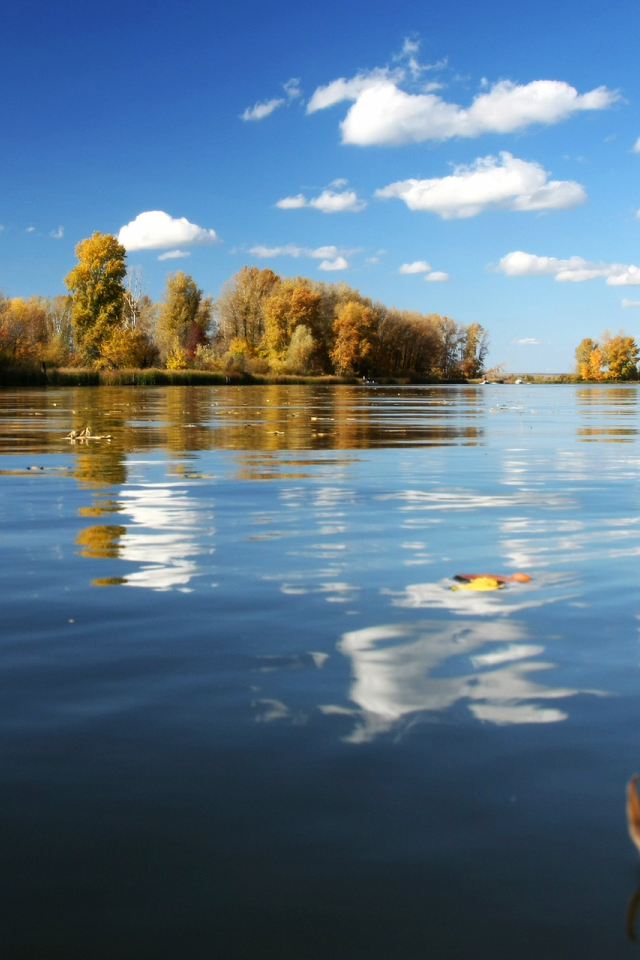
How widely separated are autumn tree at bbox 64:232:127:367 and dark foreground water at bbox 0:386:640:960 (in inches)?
3227

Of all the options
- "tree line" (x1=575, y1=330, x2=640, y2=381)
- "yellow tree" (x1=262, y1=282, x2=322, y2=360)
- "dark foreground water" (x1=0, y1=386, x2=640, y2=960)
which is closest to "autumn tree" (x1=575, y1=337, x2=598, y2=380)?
"tree line" (x1=575, y1=330, x2=640, y2=381)

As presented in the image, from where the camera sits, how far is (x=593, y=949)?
68.2 inches

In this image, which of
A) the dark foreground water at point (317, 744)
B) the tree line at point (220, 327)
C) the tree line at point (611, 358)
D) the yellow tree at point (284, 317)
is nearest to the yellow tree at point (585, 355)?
the tree line at point (611, 358)

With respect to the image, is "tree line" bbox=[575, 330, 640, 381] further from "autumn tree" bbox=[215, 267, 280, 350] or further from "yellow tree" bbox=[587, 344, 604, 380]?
"autumn tree" bbox=[215, 267, 280, 350]

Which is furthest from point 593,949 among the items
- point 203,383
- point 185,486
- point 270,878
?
point 203,383

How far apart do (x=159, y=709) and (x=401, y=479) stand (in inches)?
275

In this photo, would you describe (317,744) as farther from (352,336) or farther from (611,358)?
(611,358)

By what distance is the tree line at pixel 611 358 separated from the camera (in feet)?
520

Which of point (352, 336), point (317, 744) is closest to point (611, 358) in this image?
point (352, 336)

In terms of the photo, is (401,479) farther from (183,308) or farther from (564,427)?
(183,308)

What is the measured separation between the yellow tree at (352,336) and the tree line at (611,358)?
64.5 m

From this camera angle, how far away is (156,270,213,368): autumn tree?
105 m

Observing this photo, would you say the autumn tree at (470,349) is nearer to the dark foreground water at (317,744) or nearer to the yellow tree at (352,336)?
the yellow tree at (352,336)

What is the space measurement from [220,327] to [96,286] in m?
32.4
